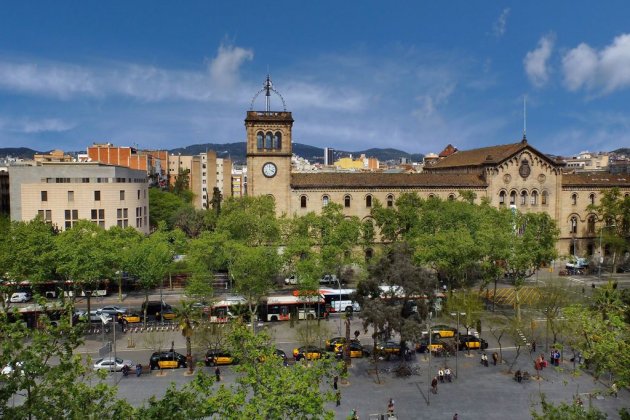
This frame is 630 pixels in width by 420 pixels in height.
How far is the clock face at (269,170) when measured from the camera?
6581cm

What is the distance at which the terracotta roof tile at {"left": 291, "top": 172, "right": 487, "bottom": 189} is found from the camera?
6756cm

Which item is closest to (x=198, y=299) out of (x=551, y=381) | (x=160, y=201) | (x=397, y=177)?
(x=551, y=381)

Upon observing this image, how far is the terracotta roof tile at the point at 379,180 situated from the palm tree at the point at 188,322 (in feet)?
100

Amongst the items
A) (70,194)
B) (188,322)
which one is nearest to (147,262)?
(188,322)

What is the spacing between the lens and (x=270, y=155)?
6556 cm

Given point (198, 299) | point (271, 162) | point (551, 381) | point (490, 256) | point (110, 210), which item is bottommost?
point (551, 381)

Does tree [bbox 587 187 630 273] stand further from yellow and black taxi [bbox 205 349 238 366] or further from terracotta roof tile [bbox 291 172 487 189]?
yellow and black taxi [bbox 205 349 238 366]

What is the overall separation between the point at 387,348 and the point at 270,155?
33.2 metres

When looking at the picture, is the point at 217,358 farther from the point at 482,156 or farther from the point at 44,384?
the point at 482,156

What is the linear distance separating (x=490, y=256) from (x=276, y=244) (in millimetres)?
21595

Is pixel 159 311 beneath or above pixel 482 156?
beneath

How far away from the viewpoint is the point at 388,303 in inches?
1352

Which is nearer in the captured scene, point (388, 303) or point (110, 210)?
point (388, 303)

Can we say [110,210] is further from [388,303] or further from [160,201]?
[388,303]
